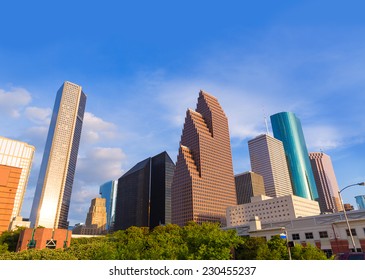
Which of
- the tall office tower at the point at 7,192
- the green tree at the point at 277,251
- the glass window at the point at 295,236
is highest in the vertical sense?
the tall office tower at the point at 7,192

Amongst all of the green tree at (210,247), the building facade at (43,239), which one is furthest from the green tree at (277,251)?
the building facade at (43,239)

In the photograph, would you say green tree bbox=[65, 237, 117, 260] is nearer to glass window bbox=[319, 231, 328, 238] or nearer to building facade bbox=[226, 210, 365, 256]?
building facade bbox=[226, 210, 365, 256]

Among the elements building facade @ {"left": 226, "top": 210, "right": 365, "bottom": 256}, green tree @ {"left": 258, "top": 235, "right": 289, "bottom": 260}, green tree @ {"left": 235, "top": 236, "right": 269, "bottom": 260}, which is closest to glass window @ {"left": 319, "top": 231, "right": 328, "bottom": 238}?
building facade @ {"left": 226, "top": 210, "right": 365, "bottom": 256}

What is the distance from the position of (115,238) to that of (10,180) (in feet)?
193

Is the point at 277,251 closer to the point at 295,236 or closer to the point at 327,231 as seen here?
the point at 327,231

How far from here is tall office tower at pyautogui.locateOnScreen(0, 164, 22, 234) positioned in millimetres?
100750

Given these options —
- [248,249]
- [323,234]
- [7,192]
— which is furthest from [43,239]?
[323,234]

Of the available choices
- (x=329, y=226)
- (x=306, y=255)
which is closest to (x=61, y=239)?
(x=306, y=255)

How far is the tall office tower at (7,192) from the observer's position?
10075cm

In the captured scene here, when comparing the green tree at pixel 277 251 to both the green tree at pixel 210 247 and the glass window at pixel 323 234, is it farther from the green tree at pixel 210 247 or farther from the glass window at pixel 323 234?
the glass window at pixel 323 234

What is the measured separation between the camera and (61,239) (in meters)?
68.7

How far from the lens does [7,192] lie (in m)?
103

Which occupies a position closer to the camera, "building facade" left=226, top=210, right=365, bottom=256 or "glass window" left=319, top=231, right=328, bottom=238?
"building facade" left=226, top=210, right=365, bottom=256
